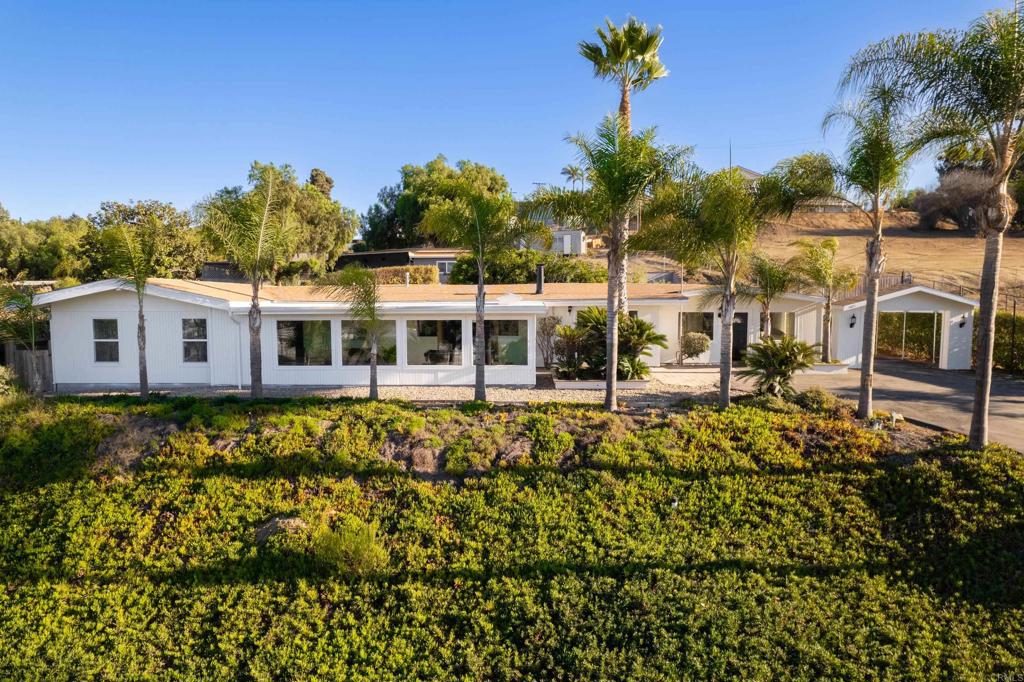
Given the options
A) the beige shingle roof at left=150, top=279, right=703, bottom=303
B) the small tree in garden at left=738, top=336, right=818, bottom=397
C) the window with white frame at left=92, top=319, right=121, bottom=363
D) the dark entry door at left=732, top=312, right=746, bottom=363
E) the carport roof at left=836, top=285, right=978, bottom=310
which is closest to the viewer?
the small tree in garden at left=738, top=336, right=818, bottom=397

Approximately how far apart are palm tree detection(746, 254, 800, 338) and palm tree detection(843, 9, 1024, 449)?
974 centimetres

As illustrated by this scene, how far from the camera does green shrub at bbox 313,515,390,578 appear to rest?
767cm

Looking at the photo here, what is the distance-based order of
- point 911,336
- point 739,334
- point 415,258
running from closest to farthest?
point 739,334, point 911,336, point 415,258

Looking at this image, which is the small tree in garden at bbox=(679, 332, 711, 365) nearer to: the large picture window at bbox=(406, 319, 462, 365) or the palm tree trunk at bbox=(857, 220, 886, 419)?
the large picture window at bbox=(406, 319, 462, 365)

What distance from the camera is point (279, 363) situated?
15930 mm

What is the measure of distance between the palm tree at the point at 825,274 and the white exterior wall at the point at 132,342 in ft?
61.1

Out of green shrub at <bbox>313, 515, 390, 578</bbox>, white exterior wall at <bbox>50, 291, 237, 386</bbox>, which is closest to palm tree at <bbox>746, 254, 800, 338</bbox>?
green shrub at <bbox>313, 515, 390, 578</bbox>

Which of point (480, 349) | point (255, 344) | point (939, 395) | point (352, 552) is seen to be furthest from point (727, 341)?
point (255, 344)

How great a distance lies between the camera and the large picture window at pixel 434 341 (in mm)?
15781

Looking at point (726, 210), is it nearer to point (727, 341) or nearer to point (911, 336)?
point (727, 341)

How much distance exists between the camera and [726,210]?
11117mm

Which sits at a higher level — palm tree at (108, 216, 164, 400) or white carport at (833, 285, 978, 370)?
palm tree at (108, 216, 164, 400)

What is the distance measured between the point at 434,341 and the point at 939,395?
13289mm

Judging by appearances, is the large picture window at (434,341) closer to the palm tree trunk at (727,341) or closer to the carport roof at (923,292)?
the palm tree trunk at (727,341)
